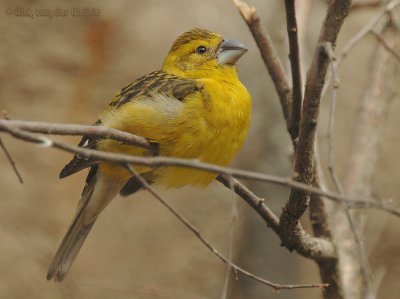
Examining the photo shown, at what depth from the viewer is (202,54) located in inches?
140

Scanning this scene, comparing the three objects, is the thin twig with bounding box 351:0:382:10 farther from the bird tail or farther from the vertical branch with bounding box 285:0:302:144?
the bird tail

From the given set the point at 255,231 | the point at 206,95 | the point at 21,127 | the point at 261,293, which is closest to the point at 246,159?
the point at 255,231

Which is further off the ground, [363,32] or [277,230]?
[363,32]

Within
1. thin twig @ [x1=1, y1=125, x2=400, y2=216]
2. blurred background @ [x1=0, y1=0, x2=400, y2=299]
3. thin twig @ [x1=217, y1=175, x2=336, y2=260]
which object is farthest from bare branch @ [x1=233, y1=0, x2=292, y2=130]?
blurred background @ [x1=0, y1=0, x2=400, y2=299]

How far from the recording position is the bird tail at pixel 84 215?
334 centimetres

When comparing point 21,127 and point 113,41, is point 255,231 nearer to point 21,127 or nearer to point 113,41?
point 113,41

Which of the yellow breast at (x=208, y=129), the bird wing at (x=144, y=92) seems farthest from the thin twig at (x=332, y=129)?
the bird wing at (x=144, y=92)

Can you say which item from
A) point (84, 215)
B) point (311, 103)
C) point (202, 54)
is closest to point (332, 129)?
point (311, 103)

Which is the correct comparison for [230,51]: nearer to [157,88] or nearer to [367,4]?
[157,88]

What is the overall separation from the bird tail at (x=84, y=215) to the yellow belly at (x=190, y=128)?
13 cm

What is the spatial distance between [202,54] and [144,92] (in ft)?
1.82

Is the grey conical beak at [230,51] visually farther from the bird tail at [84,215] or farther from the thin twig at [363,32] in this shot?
the bird tail at [84,215]

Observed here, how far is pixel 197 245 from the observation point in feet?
18.7

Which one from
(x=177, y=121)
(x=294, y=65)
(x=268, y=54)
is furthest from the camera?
(x=268, y=54)
